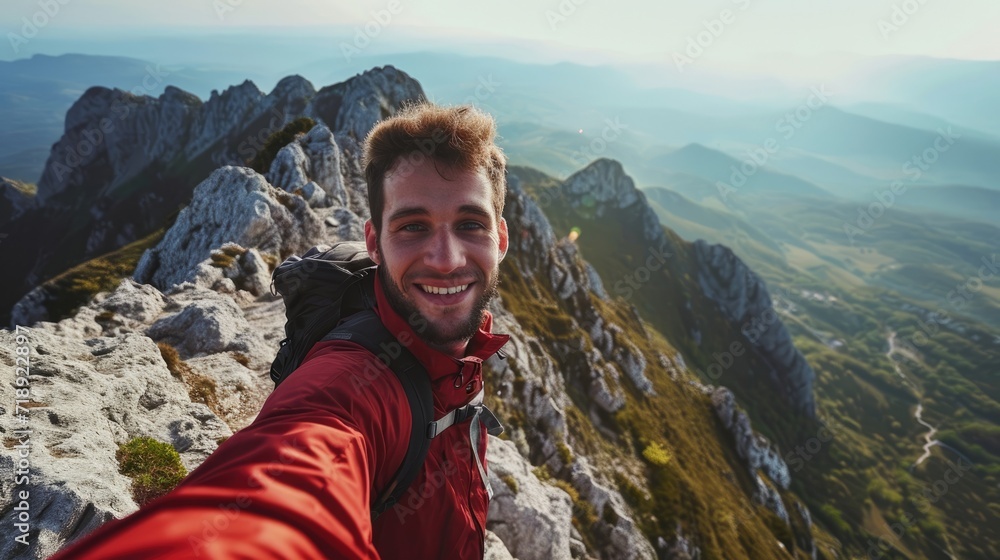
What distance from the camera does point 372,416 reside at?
4.03 m

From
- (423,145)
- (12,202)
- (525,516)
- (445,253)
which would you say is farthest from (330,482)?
(12,202)

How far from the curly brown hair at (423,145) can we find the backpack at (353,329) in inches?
46.7

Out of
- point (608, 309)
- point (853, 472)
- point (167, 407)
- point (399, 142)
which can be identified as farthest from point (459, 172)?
point (853, 472)

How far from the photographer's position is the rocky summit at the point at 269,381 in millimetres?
7820

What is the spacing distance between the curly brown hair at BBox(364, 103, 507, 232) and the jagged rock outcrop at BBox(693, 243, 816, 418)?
538 ft

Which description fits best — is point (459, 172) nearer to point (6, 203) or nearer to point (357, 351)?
point (357, 351)

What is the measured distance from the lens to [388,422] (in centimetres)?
426

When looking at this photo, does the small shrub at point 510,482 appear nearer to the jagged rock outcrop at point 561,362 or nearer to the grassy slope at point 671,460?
the grassy slope at point 671,460

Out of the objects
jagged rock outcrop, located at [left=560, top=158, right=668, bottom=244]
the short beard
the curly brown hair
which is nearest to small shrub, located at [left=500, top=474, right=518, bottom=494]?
the short beard

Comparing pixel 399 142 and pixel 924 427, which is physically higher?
pixel 399 142

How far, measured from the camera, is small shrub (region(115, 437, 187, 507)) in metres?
6.47

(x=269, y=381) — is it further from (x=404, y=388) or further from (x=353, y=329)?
(x=404, y=388)

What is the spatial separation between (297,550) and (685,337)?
477ft

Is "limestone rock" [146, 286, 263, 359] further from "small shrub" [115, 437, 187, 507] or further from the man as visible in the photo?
the man
